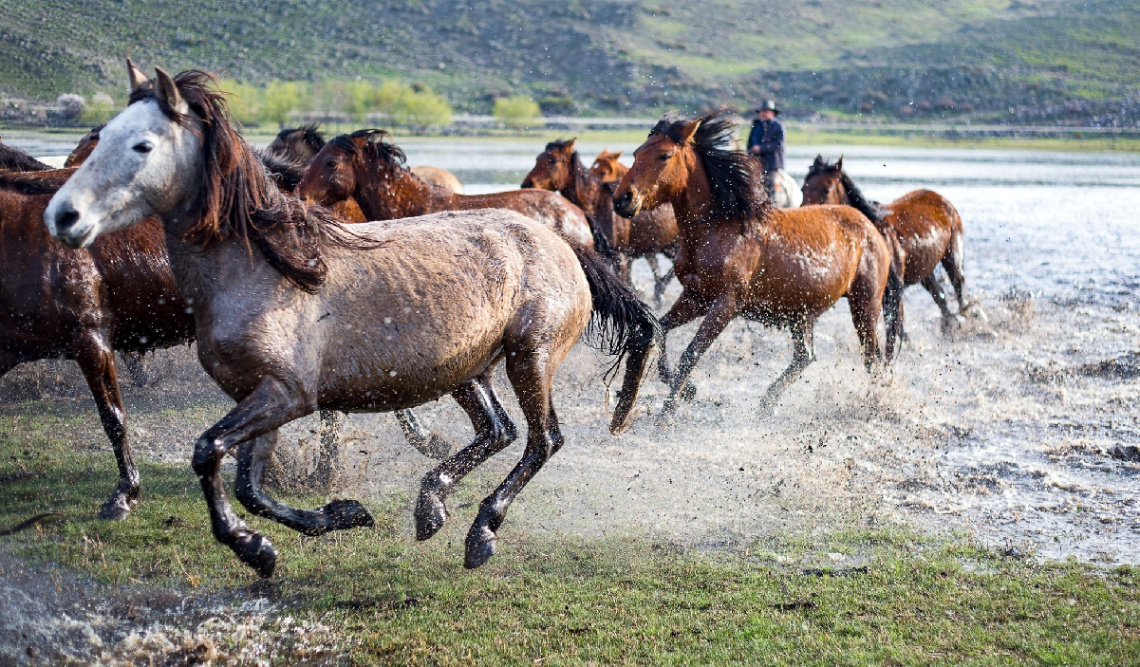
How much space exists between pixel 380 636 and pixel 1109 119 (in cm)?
6243

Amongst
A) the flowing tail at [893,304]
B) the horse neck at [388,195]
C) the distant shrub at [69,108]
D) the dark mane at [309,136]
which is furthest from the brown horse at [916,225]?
the distant shrub at [69,108]

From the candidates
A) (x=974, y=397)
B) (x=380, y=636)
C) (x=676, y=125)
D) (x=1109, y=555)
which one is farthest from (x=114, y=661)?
(x=974, y=397)

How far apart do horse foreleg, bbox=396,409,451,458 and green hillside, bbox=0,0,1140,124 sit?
106 feet

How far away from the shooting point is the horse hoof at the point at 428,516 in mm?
4707

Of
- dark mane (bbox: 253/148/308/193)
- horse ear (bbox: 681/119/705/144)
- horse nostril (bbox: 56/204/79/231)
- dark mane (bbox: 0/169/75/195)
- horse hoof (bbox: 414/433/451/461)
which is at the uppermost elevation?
horse nostril (bbox: 56/204/79/231)

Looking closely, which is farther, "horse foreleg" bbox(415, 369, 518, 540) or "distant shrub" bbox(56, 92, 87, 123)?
"distant shrub" bbox(56, 92, 87, 123)

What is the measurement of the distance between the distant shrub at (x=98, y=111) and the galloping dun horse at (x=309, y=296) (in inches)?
325

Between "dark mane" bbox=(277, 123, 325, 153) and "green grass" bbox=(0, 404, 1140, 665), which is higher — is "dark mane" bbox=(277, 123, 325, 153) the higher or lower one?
the higher one

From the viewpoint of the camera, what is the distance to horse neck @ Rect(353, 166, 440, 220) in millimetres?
8086

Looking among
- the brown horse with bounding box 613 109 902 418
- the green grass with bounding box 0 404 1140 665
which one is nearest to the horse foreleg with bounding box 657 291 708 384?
the brown horse with bounding box 613 109 902 418

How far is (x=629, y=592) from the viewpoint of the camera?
4422 mm

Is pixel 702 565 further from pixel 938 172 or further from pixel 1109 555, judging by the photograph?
pixel 938 172

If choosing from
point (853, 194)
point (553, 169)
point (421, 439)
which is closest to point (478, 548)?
point (421, 439)

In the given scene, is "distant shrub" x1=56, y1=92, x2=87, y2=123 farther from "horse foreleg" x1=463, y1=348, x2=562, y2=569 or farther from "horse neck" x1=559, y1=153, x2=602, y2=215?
"horse foreleg" x1=463, y1=348, x2=562, y2=569
